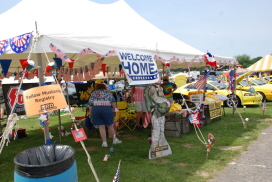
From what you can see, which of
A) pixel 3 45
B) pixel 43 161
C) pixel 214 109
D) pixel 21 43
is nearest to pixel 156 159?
pixel 43 161

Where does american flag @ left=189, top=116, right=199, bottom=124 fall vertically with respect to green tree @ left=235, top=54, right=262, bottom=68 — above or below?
below

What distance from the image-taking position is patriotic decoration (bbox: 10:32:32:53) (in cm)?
375

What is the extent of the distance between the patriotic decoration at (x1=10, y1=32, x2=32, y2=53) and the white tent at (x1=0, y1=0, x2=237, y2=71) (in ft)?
0.25

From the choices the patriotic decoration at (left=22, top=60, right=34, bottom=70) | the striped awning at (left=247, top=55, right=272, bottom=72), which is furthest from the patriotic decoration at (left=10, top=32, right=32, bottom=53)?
the striped awning at (left=247, top=55, right=272, bottom=72)

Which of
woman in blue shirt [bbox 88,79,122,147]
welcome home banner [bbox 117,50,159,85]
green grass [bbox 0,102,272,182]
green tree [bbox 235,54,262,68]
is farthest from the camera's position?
green tree [bbox 235,54,262,68]

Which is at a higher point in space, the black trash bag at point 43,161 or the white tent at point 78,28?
the white tent at point 78,28

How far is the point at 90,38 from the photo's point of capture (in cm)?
454

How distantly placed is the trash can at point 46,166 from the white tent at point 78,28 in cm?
164

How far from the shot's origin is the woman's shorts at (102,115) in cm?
546

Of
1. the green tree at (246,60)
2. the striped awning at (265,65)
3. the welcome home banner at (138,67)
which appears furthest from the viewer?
the green tree at (246,60)

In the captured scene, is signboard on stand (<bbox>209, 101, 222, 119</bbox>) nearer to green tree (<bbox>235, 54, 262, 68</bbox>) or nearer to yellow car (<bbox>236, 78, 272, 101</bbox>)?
yellow car (<bbox>236, 78, 272, 101</bbox>)

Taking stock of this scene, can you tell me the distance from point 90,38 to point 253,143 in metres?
4.45

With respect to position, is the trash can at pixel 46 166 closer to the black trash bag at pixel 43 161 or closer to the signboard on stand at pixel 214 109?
the black trash bag at pixel 43 161

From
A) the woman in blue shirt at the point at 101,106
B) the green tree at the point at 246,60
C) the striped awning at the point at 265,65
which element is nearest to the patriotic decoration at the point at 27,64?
the woman in blue shirt at the point at 101,106
